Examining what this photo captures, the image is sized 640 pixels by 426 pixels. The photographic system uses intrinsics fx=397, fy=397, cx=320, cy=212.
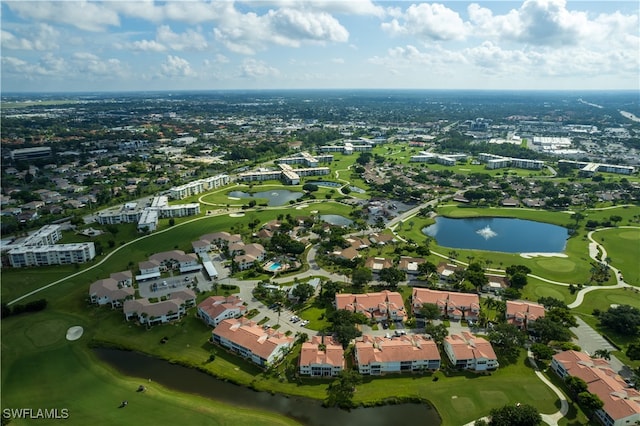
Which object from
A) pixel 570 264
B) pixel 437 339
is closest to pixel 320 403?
pixel 437 339

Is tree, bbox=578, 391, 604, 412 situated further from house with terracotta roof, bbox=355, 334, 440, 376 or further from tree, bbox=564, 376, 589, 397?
house with terracotta roof, bbox=355, 334, 440, 376

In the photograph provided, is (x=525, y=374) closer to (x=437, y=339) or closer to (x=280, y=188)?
(x=437, y=339)

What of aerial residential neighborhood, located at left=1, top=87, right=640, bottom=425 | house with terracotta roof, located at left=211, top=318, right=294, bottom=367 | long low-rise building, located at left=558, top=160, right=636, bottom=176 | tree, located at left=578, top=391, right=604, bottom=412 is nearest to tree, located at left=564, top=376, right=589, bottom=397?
aerial residential neighborhood, located at left=1, top=87, right=640, bottom=425

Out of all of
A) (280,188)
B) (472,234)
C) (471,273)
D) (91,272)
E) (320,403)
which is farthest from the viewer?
(280,188)

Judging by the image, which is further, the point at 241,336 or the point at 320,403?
the point at 241,336

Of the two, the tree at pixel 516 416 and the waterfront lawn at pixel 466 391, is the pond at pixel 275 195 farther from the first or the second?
the tree at pixel 516 416

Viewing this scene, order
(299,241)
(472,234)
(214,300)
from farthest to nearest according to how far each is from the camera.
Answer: (472,234)
(299,241)
(214,300)

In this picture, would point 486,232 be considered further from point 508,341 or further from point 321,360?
point 321,360
